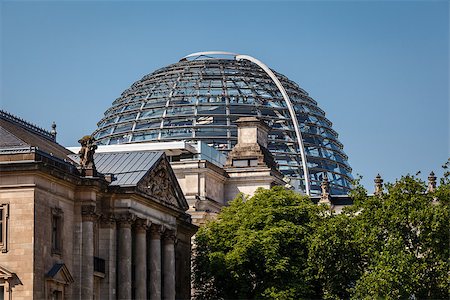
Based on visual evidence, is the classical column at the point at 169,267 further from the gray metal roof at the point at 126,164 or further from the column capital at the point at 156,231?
the gray metal roof at the point at 126,164

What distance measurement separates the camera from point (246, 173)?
164 m

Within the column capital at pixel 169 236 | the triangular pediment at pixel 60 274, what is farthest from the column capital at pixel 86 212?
the column capital at pixel 169 236

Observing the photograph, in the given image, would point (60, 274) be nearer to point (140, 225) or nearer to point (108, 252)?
point (108, 252)

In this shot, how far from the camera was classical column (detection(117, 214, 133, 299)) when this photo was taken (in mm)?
112688

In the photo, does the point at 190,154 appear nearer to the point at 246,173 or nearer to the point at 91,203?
the point at 246,173

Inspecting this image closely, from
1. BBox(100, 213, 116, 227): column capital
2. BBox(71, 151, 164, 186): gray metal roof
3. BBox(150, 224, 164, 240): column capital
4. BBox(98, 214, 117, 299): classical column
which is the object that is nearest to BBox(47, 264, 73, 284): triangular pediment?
BBox(98, 214, 117, 299): classical column

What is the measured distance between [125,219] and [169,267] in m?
10.1

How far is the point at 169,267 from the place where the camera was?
400 feet

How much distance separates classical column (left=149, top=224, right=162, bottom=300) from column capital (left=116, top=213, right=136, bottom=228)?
4.78 metres

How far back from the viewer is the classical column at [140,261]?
4532 inches

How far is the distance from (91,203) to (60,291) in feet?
22.1

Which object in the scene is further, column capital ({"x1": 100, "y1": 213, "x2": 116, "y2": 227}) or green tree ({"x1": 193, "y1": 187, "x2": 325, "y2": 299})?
green tree ({"x1": 193, "y1": 187, "x2": 325, "y2": 299})

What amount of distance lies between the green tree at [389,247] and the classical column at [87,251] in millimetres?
22037

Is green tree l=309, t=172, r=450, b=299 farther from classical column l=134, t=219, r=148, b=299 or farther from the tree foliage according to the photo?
classical column l=134, t=219, r=148, b=299
